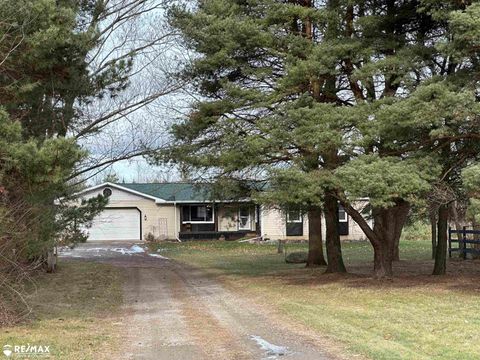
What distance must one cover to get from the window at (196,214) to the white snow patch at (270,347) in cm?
3718

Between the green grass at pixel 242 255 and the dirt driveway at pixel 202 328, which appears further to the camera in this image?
the green grass at pixel 242 255

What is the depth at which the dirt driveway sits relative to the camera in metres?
8.41

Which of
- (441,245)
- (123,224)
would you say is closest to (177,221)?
(123,224)

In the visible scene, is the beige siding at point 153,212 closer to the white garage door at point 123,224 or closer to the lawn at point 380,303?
the white garage door at point 123,224

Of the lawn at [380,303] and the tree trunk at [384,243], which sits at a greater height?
the tree trunk at [384,243]

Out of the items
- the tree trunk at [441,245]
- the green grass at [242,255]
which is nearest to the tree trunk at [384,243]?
the tree trunk at [441,245]

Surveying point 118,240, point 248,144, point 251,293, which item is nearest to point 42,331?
point 251,293

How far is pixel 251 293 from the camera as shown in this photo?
15594mm

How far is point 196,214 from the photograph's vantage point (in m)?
46.8

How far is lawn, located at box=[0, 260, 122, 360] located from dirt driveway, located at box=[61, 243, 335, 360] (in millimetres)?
358

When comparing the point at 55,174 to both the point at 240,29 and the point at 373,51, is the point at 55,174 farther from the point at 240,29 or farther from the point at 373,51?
the point at 373,51

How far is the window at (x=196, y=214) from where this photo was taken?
1833 inches

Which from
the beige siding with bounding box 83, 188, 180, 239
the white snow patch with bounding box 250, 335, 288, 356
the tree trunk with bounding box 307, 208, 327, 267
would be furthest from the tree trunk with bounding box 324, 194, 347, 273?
the beige siding with bounding box 83, 188, 180, 239

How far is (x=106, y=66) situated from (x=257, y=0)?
16.1 feet
